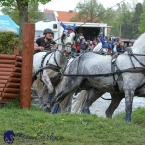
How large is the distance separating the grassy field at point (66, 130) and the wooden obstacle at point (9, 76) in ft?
2.97

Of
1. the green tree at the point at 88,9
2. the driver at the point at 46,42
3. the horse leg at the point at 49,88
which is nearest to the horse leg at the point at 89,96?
the horse leg at the point at 49,88

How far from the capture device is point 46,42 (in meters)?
14.5

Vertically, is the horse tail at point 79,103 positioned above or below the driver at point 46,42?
below

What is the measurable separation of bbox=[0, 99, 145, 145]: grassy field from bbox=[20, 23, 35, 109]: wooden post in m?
0.78

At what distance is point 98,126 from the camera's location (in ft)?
26.6

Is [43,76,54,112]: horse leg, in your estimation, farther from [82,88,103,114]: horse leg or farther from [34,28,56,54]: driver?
[34,28,56,54]: driver

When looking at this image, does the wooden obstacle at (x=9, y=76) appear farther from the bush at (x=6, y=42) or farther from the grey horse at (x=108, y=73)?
the grey horse at (x=108, y=73)

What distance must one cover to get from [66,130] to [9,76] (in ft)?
9.89

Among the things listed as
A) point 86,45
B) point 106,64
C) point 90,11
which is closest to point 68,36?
point 106,64

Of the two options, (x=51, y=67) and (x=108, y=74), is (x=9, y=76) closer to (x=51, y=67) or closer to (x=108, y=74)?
(x=108, y=74)

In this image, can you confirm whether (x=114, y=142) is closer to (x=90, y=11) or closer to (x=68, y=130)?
(x=68, y=130)

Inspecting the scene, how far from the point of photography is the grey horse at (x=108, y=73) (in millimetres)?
9703

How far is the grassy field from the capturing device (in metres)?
7.08

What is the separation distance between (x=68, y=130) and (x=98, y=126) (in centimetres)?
58
